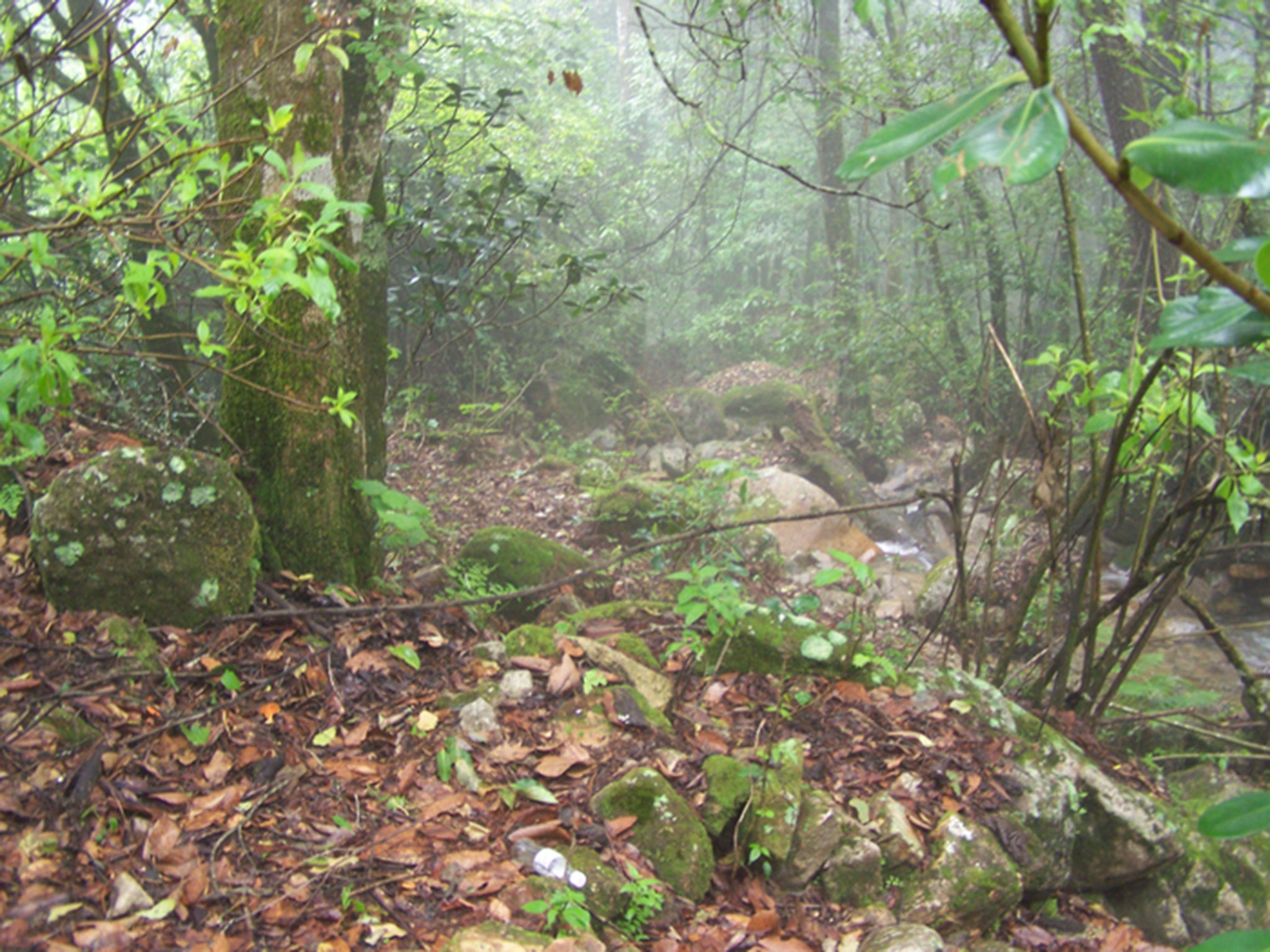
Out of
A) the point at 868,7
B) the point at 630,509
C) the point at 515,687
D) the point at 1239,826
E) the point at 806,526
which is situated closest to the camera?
the point at 1239,826

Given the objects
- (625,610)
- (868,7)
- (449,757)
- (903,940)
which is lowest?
(903,940)

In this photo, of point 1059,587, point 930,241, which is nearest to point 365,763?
point 1059,587

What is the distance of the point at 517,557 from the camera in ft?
16.9

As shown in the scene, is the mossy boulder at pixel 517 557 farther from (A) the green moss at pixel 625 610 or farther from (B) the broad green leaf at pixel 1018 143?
(B) the broad green leaf at pixel 1018 143

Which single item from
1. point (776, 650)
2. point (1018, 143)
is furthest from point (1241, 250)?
point (776, 650)

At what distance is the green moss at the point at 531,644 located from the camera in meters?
3.19

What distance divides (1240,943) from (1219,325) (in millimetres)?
557

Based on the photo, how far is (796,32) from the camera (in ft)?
42.3

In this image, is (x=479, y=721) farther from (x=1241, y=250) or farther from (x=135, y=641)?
(x=1241, y=250)

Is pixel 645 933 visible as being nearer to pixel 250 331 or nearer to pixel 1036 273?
pixel 250 331

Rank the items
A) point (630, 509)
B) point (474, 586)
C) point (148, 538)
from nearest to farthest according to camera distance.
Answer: point (148, 538) < point (474, 586) < point (630, 509)

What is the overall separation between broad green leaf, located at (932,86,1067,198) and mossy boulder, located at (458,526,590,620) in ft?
14.6

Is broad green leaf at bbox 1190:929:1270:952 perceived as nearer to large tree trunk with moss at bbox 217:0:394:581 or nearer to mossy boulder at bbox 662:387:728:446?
large tree trunk with moss at bbox 217:0:394:581

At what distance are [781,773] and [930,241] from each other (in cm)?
833
